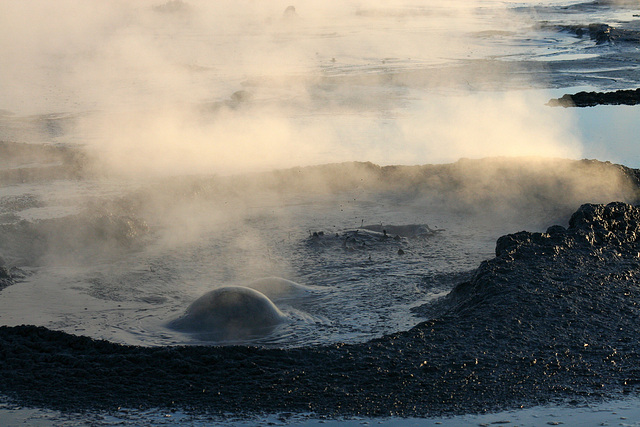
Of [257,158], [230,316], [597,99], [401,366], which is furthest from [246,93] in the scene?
[401,366]

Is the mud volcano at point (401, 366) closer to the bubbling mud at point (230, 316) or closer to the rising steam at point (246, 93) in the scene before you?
the bubbling mud at point (230, 316)

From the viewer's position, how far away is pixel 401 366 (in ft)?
16.9

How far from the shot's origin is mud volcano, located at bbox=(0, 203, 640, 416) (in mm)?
4828

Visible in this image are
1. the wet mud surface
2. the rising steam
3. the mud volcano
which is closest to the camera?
the mud volcano

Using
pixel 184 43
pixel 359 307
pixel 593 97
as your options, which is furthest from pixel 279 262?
pixel 184 43

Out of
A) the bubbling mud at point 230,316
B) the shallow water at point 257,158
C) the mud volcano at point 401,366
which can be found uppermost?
the shallow water at point 257,158

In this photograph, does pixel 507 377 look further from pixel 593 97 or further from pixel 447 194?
pixel 593 97

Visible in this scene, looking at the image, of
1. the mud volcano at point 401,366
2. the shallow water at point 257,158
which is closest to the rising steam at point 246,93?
the shallow water at point 257,158

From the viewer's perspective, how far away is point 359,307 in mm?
6391

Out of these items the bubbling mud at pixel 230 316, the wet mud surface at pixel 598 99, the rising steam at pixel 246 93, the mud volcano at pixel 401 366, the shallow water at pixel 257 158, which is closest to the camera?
the mud volcano at pixel 401 366

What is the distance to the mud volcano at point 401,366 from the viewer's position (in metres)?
4.83

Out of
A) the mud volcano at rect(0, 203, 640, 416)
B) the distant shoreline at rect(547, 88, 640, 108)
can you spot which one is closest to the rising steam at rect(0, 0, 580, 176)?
the distant shoreline at rect(547, 88, 640, 108)

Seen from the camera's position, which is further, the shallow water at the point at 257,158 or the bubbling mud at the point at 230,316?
the shallow water at the point at 257,158

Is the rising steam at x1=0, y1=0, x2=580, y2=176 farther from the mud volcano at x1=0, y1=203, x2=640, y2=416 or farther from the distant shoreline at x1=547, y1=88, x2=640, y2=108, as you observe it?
the mud volcano at x1=0, y1=203, x2=640, y2=416
